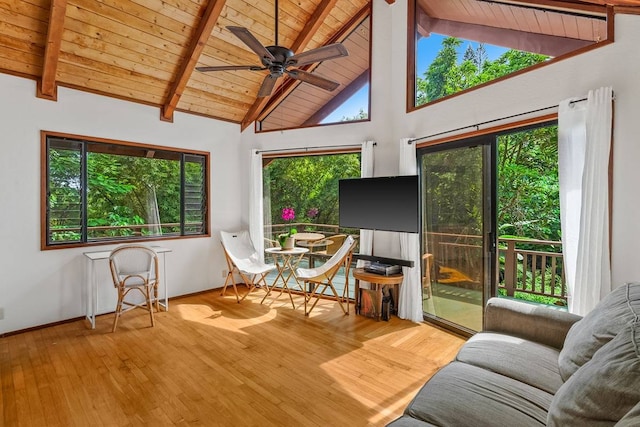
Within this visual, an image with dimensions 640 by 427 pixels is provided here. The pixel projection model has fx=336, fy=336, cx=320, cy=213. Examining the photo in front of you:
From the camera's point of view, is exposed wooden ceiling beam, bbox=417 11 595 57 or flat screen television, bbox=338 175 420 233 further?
flat screen television, bbox=338 175 420 233

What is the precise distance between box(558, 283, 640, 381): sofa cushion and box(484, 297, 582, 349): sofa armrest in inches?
11.4

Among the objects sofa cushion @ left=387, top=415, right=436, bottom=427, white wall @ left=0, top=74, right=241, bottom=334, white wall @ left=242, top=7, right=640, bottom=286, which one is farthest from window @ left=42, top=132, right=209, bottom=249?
sofa cushion @ left=387, top=415, right=436, bottom=427

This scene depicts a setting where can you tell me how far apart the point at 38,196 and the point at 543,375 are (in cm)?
467

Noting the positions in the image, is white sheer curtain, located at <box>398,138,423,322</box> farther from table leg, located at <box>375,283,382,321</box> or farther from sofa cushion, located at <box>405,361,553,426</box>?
sofa cushion, located at <box>405,361,553,426</box>

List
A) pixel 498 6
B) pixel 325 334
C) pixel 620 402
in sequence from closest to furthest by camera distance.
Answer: pixel 620 402
pixel 498 6
pixel 325 334

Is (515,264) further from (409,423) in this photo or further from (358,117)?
(409,423)

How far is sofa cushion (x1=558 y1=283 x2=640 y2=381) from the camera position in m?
1.38

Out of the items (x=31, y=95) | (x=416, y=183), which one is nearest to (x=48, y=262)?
(x=31, y=95)

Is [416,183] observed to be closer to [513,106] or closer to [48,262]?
[513,106]

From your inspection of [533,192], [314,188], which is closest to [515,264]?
[533,192]

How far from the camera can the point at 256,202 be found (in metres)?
5.18

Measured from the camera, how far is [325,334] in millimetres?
3465

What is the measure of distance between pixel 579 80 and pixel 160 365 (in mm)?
3935

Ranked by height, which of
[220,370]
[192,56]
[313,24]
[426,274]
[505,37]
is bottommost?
[220,370]
